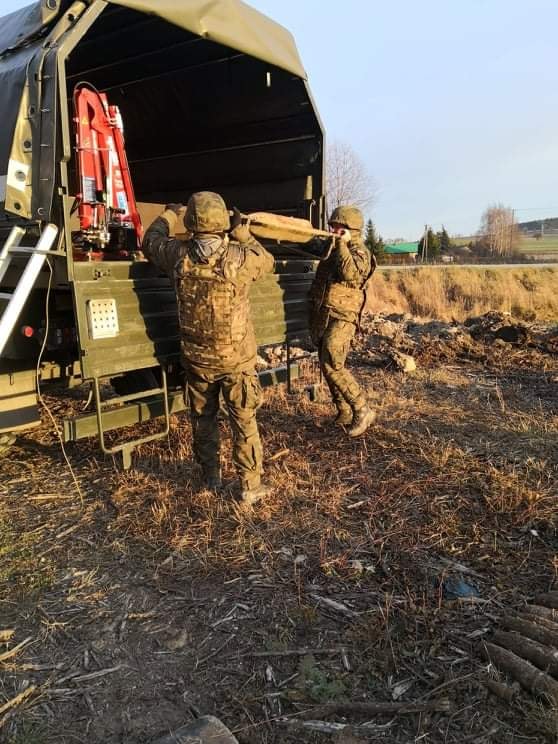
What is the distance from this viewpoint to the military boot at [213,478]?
3.93 m

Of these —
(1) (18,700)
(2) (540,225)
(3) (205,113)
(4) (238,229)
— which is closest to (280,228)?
(4) (238,229)

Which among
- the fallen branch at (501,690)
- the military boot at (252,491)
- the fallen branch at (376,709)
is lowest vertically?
the fallen branch at (376,709)

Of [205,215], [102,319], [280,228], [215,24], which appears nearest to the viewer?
[205,215]

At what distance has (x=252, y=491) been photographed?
12.4 ft

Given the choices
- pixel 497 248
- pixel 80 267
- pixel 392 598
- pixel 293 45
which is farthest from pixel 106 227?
pixel 497 248

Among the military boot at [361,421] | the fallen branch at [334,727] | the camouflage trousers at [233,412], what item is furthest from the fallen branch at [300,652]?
the military boot at [361,421]

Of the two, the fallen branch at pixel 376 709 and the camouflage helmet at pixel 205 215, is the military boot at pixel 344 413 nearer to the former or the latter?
the camouflage helmet at pixel 205 215

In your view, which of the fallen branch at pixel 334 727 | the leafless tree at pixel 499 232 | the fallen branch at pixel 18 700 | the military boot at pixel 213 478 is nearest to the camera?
the fallen branch at pixel 334 727

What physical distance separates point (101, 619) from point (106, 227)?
2.69 metres

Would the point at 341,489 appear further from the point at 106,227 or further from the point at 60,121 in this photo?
the point at 60,121

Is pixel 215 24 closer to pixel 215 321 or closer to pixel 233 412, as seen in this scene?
pixel 215 321

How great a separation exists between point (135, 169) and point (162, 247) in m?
3.98

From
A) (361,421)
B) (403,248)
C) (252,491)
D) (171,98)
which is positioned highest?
(171,98)

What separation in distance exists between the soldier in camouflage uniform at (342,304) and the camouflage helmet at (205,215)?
143 cm
